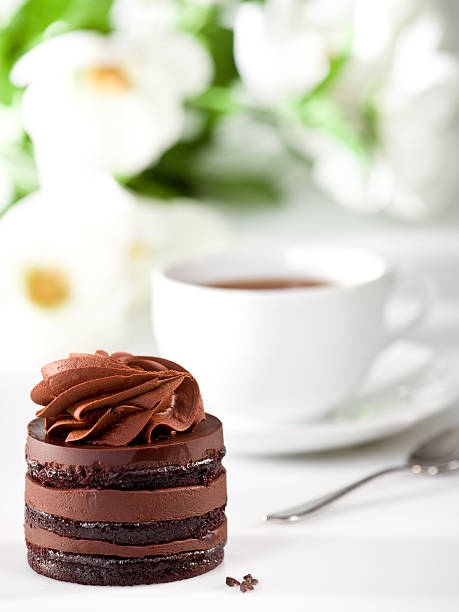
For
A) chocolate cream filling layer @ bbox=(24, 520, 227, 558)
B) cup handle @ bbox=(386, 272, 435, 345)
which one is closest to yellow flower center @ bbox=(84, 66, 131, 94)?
cup handle @ bbox=(386, 272, 435, 345)

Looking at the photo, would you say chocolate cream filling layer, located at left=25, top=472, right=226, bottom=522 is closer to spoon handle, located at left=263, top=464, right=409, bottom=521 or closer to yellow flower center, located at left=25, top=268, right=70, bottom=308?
spoon handle, located at left=263, top=464, right=409, bottom=521

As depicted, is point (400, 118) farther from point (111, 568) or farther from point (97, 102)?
point (111, 568)

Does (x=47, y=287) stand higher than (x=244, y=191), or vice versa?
(x=244, y=191)

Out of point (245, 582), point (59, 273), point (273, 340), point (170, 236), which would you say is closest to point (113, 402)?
point (245, 582)

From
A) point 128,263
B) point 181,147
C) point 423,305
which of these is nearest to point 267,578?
point 423,305

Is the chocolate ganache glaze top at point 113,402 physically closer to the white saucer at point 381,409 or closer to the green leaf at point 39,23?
the white saucer at point 381,409

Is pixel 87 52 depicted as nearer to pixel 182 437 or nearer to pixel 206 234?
pixel 206 234
